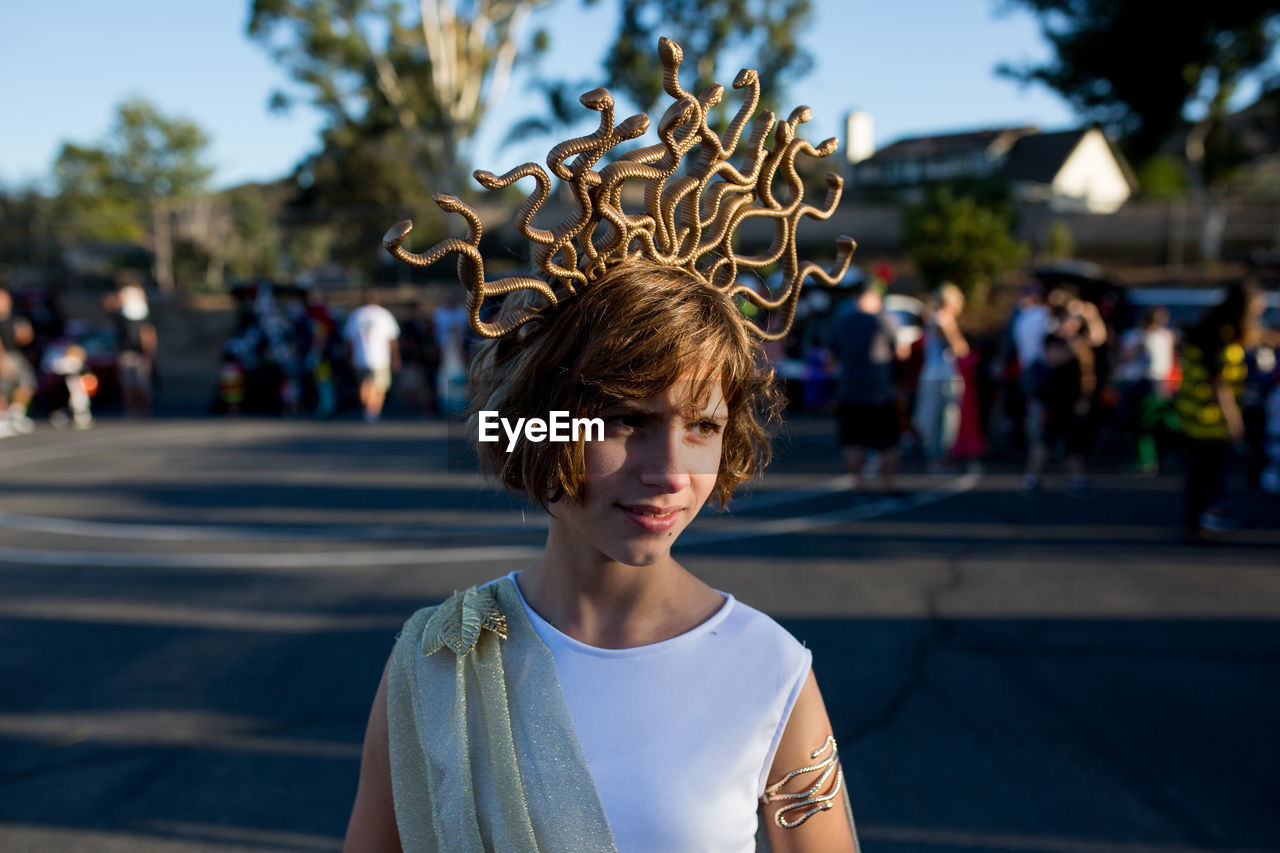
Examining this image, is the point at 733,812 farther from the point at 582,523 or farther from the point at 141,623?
the point at 141,623

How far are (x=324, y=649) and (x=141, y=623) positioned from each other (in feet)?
4.46

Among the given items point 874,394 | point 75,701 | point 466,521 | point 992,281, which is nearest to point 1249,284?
point 874,394

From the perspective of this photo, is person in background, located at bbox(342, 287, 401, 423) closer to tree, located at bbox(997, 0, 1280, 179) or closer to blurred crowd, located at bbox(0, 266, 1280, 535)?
blurred crowd, located at bbox(0, 266, 1280, 535)

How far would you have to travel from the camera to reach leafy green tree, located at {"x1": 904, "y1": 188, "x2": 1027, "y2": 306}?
19.6 meters

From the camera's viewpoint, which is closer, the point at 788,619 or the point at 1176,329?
the point at 788,619

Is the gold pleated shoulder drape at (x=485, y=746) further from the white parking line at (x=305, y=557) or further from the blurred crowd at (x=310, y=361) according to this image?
the blurred crowd at (x=310, y=361)

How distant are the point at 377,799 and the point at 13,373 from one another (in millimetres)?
13924

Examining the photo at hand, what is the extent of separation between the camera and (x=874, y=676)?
15.1 feet

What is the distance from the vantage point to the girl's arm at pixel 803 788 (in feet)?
4.47

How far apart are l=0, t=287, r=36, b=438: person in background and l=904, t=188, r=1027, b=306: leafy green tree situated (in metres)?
16.5

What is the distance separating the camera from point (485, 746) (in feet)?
4.18

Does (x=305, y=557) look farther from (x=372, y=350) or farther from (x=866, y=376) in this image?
(x=372, y=350)

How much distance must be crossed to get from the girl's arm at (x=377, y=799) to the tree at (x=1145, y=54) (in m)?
A: 17.4

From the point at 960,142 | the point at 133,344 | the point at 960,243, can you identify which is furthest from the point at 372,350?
the point at 960,243
